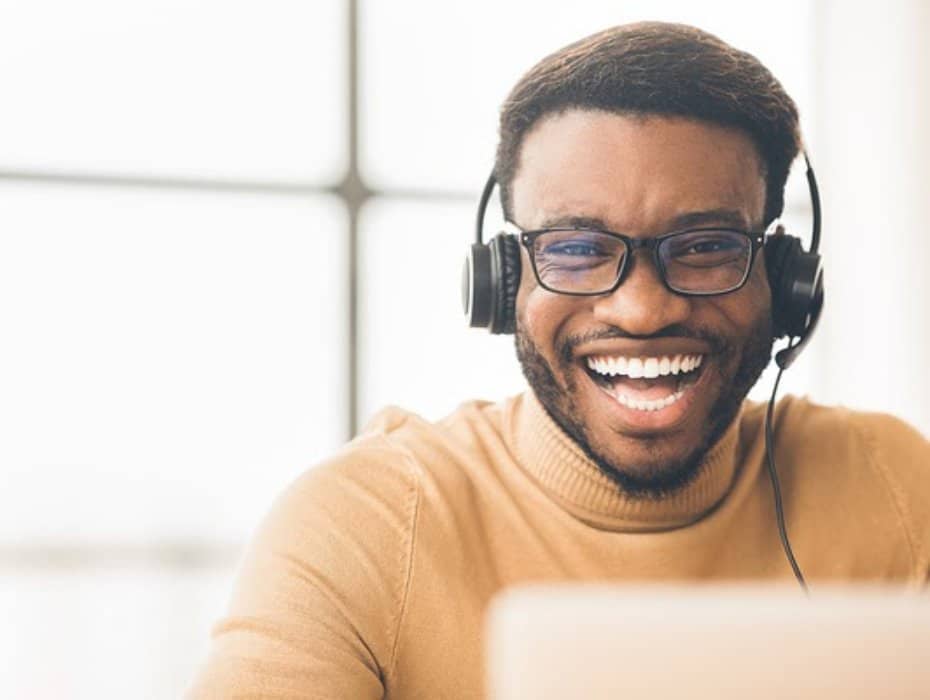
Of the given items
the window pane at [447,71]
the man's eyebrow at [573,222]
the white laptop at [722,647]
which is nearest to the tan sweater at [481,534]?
the man's eyebrow at [573,222]

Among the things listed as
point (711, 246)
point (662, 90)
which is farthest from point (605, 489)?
point (662, 90)

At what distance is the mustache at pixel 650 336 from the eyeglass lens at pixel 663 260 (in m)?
0.04

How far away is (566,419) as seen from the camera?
1342 millimetres

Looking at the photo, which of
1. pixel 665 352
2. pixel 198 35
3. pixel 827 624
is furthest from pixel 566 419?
pixel 198 35

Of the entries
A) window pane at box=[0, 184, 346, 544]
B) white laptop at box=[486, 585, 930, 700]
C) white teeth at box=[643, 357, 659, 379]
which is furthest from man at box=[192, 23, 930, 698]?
window pane at box=[0, 184, 346, 544]

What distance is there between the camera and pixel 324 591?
116 centimetres

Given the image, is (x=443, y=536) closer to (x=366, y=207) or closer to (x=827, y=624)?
(x=827, y=624)

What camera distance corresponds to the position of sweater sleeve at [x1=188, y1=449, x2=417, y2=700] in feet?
3.51

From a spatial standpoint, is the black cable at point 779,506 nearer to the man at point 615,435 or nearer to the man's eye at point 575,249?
the man at point 615,435

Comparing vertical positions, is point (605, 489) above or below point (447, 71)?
below

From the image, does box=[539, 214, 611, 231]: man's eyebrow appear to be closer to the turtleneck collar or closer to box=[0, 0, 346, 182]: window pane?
the turtleneck collar

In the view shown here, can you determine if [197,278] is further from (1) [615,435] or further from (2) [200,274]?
(1) [615,435]

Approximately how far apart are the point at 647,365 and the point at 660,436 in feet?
0.31

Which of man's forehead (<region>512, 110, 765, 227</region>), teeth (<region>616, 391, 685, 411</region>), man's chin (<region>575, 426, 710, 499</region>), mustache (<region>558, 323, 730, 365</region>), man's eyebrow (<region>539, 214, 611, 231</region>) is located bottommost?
man's chin (<region>575, 426, 710, 499</region>)
